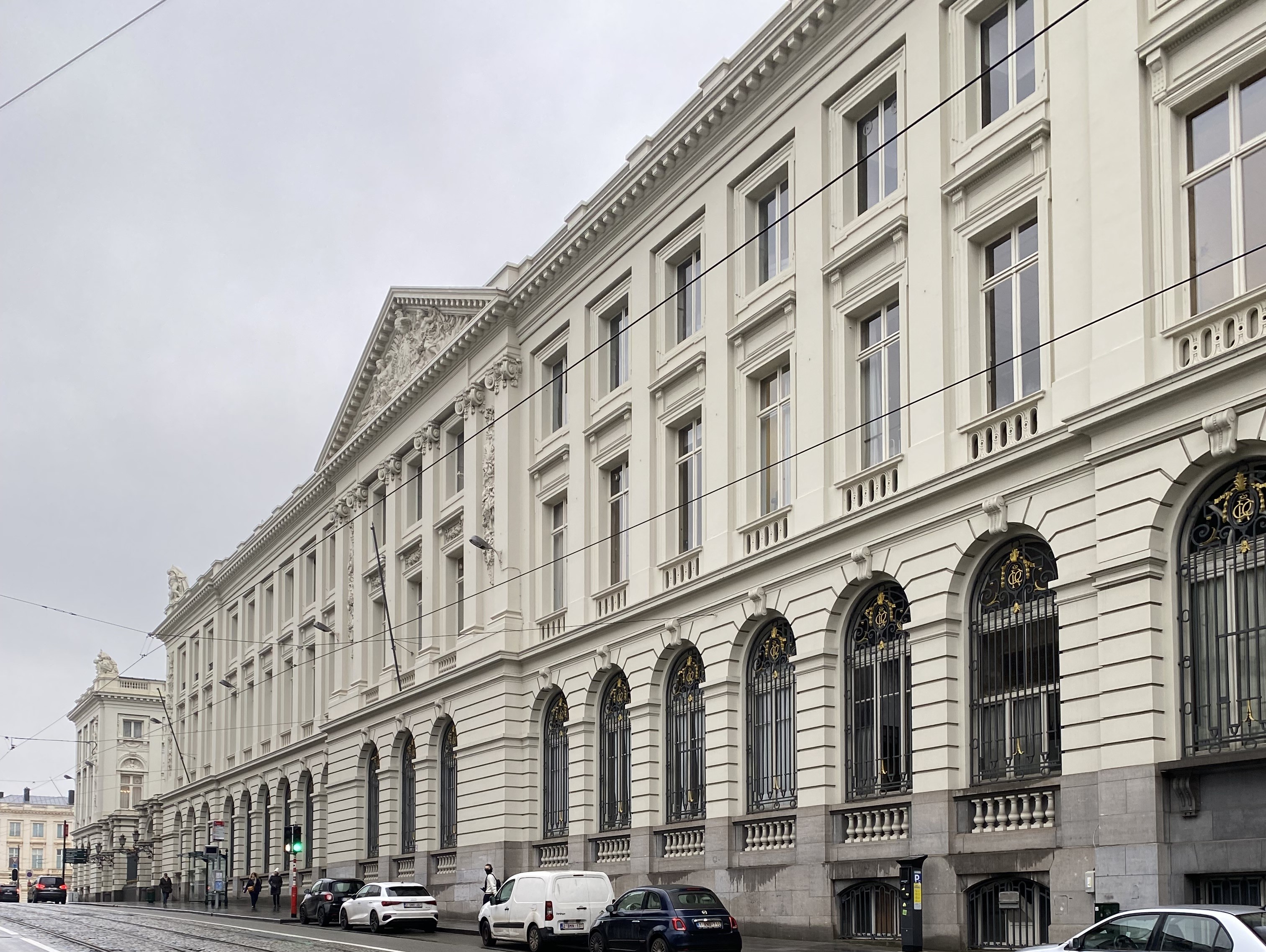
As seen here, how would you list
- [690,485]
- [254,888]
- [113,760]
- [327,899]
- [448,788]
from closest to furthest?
[690,485], [327,899], [448,788], [254,888], [113,760]

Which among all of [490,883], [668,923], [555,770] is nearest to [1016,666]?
[668,923]

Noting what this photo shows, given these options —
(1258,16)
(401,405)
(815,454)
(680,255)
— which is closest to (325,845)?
(401,405)

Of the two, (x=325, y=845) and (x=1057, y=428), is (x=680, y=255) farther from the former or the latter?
(x=325, y=845)

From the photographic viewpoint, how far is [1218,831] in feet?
63.9

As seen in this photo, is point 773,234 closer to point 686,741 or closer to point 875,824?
point 686,741

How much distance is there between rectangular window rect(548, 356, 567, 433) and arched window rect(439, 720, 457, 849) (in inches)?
365

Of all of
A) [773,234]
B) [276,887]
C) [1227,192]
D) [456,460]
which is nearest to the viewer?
[1227,192]

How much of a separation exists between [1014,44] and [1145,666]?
35.6 feet

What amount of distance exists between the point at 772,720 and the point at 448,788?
17.6 m

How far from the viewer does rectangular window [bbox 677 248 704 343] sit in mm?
34781

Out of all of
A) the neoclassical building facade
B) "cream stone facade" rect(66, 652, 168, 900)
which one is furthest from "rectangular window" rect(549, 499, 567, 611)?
"cream stone facade" rect(66, 652, 168, 900)

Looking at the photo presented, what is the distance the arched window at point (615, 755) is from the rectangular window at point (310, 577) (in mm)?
27712

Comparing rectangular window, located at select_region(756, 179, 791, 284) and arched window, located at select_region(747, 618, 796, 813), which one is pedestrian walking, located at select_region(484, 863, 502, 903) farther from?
rectangular window, located at select_region(756, 179, 791, 284)

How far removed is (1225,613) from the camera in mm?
20125
